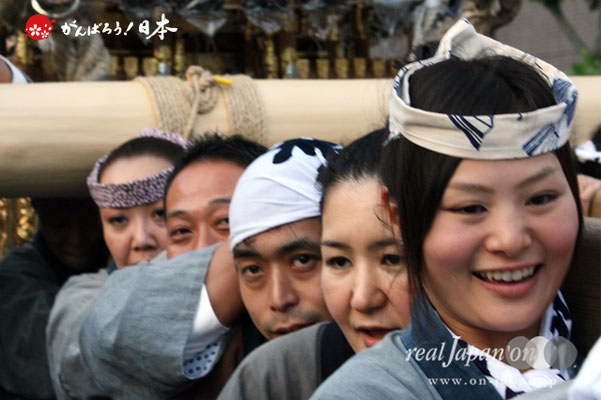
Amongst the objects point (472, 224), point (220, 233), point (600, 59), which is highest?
point (472, 224)

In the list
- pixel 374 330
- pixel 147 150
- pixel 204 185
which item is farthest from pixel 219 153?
pixel 374 330

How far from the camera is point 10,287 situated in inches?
102

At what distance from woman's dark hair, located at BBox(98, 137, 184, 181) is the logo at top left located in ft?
2.98

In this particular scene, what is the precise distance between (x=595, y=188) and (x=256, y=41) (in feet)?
6.91

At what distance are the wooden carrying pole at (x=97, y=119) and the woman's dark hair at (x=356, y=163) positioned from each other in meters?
0.58

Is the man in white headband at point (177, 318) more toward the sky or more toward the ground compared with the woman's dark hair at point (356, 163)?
more toward the ground

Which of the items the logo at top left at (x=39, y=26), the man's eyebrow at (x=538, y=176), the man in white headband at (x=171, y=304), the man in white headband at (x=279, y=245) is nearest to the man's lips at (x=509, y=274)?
the man's eyebrow at (x=538, y=176)

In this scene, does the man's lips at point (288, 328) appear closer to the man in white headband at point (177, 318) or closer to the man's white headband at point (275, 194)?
the man in white headband at point (177, 318)

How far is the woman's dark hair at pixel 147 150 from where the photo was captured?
2178mm

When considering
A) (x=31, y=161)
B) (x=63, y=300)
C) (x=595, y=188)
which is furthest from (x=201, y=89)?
(x=595, y=188)

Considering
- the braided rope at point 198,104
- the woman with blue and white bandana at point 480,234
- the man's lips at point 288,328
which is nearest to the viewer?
the woman with blue and white bandana at point 480,234

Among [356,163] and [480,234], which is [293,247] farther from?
[480,234]

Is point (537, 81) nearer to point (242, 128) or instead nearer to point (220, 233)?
point (220, 233)

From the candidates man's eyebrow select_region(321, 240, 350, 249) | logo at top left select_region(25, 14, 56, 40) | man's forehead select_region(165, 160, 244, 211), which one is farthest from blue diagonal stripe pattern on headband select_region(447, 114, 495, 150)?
logo at top left select_region(25, 14, 56, 40)
